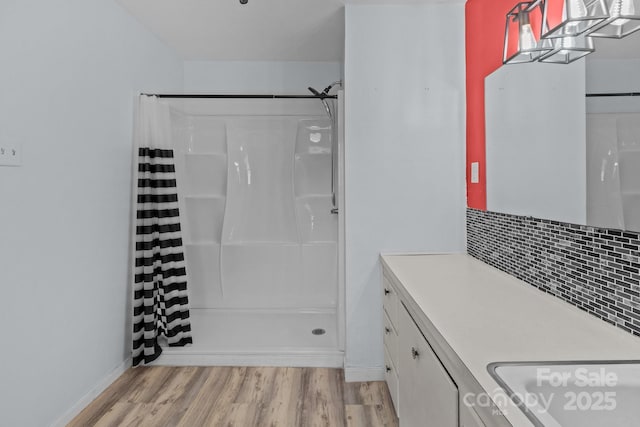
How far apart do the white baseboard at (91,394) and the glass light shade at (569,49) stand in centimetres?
275

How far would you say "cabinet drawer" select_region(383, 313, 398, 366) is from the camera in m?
1.88

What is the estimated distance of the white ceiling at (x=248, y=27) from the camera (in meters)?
2.41

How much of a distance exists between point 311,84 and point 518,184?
2372mm

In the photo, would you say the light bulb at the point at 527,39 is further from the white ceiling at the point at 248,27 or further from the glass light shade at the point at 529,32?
the white ceiling at the point at 248,27

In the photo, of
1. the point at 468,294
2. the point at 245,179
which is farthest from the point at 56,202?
the point at 468,294

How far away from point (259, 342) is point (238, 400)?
0.61m

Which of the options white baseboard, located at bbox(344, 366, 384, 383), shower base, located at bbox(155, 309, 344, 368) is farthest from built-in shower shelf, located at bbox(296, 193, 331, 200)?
white baseboard, located at bbox(344, 366, 384, 383)

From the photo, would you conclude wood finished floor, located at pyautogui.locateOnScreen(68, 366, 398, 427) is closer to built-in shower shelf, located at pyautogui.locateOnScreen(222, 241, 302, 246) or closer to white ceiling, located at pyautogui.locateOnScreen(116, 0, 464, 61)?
built-in shower shelf, located at pyautogui.locateOnScreen(222, 241, 302, 246)

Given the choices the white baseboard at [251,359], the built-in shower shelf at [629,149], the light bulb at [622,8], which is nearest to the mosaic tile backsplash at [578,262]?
the built-in shower shelf at [629,149]

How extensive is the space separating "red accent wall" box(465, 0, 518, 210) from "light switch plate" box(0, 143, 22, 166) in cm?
228

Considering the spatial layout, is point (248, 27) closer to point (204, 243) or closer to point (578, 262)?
point (204, 243)

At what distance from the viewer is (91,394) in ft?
7.04

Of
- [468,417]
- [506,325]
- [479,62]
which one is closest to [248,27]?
[479,62]

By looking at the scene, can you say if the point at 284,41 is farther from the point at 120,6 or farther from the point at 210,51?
the point at 120,6
